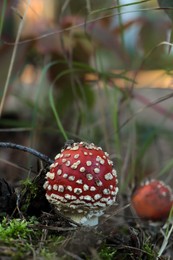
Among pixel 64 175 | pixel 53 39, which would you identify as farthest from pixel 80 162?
pixel 53 39

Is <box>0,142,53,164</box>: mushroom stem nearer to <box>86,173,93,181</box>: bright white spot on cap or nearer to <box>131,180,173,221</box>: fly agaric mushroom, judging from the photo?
<box>86,173,93,181</box>: bright white spot on cap

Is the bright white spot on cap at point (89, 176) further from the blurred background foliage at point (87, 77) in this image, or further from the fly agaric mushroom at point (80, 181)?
the blurred background foliage at point (87, 77)

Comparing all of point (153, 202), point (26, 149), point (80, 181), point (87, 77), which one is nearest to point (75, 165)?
point (80, 181)

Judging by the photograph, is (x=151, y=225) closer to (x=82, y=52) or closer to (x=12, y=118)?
(x=82, y=52)

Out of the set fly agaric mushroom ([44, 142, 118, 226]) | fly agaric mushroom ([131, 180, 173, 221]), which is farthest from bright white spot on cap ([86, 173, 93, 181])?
fly agaric mushroom ([131, 180, 173, 221])

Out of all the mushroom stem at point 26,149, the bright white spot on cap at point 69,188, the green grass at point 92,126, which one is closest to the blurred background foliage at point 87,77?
the green grass at point 92,126

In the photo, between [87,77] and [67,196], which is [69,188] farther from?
[87,77]
